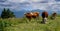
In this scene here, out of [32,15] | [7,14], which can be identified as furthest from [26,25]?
[7,14]

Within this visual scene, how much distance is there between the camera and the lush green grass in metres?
2.38

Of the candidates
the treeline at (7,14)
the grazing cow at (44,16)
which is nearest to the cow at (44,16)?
the grazing cow at (44,16)

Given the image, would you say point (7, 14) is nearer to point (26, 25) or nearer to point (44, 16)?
point (26, 25)

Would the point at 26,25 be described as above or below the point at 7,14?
below

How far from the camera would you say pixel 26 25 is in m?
2.40

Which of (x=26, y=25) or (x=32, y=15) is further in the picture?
(x=32, y=15)

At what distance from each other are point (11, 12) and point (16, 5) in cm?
12

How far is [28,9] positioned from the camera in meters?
2.45

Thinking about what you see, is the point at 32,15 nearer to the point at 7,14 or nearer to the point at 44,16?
the point at 44,16

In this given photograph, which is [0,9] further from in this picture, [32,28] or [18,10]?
[32,28]

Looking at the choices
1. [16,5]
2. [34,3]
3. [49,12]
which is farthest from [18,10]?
[49,12]

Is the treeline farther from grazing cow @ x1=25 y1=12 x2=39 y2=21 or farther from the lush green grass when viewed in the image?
grazing cow @ x1=25 y1=12 x2=39 y2=21

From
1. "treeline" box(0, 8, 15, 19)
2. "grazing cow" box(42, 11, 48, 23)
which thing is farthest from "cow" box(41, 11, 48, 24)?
"treeline" box(0, 8, 15, 19)

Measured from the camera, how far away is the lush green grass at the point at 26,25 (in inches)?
93.5
